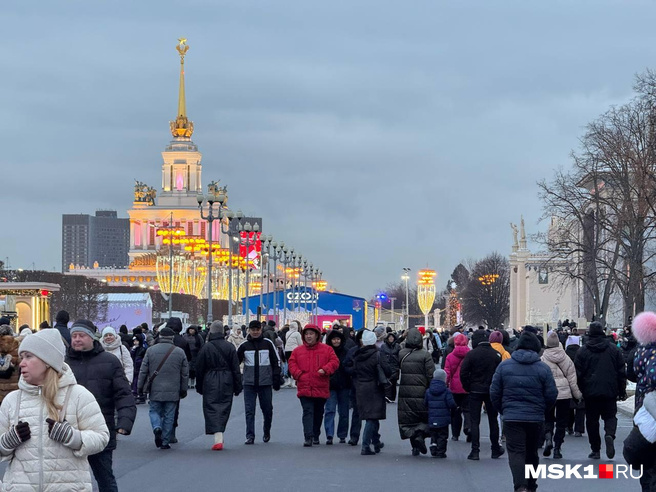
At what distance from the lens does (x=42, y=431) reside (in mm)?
7195

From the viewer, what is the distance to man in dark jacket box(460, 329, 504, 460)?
54.7 ft

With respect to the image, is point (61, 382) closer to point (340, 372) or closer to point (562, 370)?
point (562, 370)

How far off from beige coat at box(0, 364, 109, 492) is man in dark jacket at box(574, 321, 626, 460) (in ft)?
34.0

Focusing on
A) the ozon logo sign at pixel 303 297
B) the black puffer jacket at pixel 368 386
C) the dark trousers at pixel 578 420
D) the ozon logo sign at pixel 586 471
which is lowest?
the ozon logo sign at pixel 586 471

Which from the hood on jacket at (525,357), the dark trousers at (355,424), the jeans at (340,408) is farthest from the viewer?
the jeans at (340,408)

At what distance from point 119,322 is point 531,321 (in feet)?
209

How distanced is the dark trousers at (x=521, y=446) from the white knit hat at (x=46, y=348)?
6.29 metres

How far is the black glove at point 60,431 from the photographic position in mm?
7129

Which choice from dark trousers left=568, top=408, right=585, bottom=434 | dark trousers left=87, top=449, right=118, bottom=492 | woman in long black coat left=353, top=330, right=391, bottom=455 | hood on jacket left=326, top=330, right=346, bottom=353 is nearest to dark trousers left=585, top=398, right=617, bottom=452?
woman in long black coat left=353, top=330, right=391, bottom=455

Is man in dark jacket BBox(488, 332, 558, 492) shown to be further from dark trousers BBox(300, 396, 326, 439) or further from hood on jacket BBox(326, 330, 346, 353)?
hood on jacket BBox(326, 330, 346, 353)

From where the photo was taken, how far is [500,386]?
12727 millimetres

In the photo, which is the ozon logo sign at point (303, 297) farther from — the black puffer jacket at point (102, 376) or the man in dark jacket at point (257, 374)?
the black puffer jacket at point (102, 376)

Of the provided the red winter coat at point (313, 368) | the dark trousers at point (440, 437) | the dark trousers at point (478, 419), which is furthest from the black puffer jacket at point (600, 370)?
the red winter coat at point (313, 368)

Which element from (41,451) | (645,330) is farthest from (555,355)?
(41,451)
